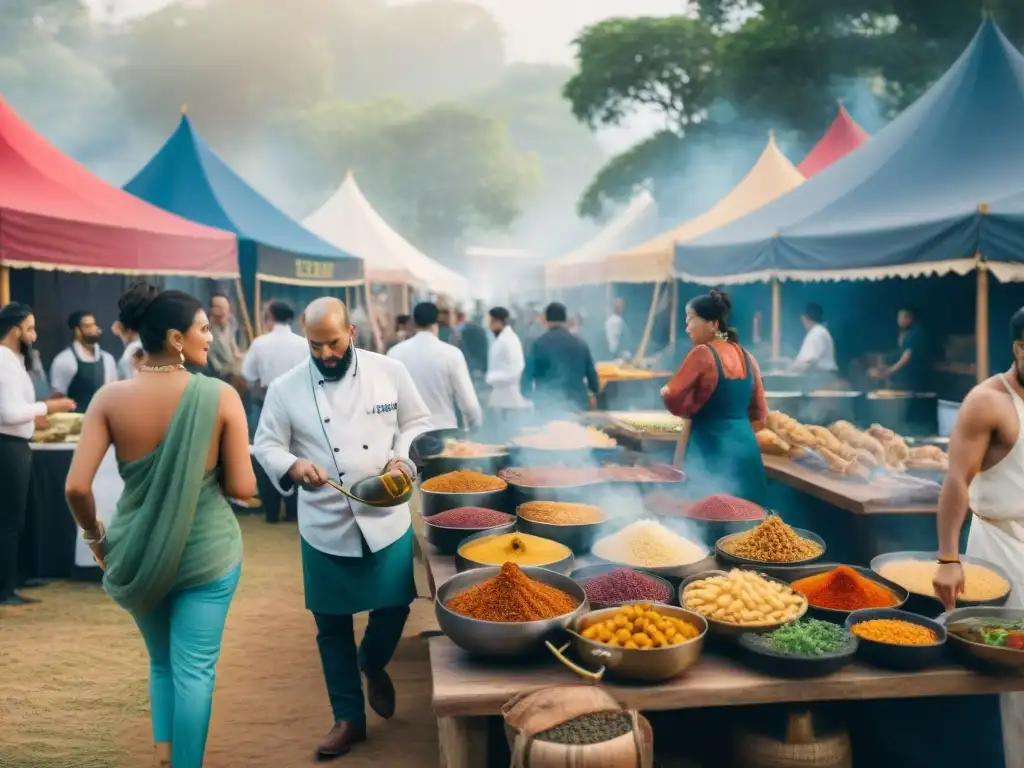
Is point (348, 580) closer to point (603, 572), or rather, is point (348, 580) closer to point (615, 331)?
point (603, 572)

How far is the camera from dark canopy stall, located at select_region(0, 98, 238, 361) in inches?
275

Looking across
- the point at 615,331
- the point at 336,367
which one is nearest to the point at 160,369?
the point at 336,367

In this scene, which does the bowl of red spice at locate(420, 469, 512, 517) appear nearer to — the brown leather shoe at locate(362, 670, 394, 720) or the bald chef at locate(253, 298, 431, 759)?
the bald chef at locate(253, 298, 431, 759)

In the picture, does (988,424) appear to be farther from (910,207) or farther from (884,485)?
(910,207)

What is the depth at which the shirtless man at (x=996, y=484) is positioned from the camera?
2967 mm

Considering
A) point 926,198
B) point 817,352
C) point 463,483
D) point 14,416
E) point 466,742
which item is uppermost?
point 926,198

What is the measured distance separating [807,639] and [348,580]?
1.87 metres

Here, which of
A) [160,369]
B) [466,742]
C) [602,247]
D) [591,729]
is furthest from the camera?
[602,247]

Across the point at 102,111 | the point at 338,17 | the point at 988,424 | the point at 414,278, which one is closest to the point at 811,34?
the point at 414,278

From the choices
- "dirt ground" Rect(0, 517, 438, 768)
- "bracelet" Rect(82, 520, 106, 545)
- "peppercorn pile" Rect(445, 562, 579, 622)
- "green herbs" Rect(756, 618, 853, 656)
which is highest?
"bracelet" Rect(82, 520, 106, 545)

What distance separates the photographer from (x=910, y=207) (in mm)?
7426

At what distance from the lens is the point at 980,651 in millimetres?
2576

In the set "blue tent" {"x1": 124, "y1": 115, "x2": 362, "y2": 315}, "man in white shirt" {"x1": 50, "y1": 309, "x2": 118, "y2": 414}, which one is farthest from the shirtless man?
"blue tent" {"x1": 124, "y1": 115, "x2": 362, "y2": 315}

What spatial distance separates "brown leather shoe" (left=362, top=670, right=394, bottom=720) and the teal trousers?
1102mm
